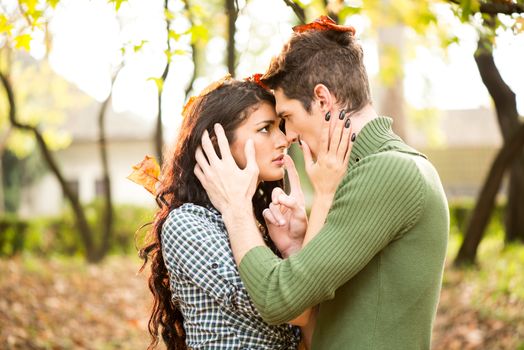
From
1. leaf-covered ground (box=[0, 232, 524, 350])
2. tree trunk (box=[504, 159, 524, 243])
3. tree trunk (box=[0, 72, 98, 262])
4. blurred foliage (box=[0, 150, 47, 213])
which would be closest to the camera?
leaf-covered ground (box=[0, 232, 524, 350])

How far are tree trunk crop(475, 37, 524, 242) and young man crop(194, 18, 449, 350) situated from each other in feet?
21.4

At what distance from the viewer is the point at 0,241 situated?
15.4m

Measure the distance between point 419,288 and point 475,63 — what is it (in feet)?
27.0

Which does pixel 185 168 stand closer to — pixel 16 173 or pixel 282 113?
pixel 282 113

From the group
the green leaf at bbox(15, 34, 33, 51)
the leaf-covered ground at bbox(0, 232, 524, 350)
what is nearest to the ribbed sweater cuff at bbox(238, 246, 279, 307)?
the green leaf at bbox(15, 34, 33, 51)

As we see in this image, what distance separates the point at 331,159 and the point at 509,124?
8651mm

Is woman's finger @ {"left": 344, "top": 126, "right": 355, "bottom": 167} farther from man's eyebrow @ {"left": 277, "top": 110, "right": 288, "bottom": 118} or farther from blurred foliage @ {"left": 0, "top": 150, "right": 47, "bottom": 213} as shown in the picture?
blurred foliage @ {"left": 0, "top": 150, "right": 47, "bottom": 213}

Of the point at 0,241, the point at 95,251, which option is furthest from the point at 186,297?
the point at 0,241

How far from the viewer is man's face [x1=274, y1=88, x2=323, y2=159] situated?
2789 millimetres

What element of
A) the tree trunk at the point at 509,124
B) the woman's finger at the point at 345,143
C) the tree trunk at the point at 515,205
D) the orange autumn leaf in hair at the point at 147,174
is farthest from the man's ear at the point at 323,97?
the tree trunk at the point at 515,205

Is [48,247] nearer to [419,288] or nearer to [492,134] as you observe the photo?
[419,288]

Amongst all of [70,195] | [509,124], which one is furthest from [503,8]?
[70,195]

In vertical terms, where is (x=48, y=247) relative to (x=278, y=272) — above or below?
below

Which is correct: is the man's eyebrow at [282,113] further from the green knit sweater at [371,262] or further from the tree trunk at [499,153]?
the tree trunk at [499,153]
